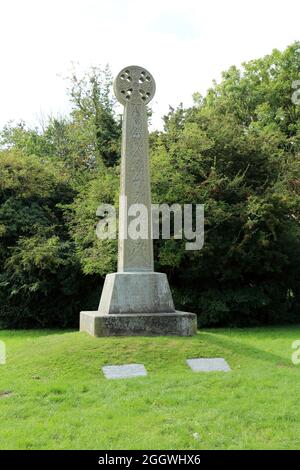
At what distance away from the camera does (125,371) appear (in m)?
8.86

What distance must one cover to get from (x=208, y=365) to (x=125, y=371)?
4.71ft

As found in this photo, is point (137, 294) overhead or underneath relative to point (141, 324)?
overhead

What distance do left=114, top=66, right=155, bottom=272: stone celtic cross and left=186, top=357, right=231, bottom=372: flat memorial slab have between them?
2501mm

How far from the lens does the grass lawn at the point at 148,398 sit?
5.79 m

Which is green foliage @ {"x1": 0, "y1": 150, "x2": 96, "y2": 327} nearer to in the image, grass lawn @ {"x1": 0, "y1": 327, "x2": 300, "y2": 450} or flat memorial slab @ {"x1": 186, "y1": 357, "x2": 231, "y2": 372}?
grass lawn @ {"x1": 0, "y1": 327, "x2": 300, "y2": 450}

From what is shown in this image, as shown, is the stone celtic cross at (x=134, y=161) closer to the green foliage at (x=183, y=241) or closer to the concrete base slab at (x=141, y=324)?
the concrete base slab at (x=141, y=324)

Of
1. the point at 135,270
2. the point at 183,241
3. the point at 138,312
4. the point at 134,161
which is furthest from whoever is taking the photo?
the point at 183,241

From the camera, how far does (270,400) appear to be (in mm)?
7238

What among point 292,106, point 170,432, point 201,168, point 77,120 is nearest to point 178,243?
point 201,168

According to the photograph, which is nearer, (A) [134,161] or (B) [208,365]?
(B) [208,365]

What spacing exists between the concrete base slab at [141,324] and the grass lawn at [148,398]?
28cm

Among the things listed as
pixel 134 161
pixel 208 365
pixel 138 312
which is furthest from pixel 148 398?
pixel 134 161

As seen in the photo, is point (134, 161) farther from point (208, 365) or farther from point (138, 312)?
point (208, 365)

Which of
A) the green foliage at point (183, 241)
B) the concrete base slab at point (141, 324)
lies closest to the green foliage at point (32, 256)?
the green foliage at point (183, 241)
